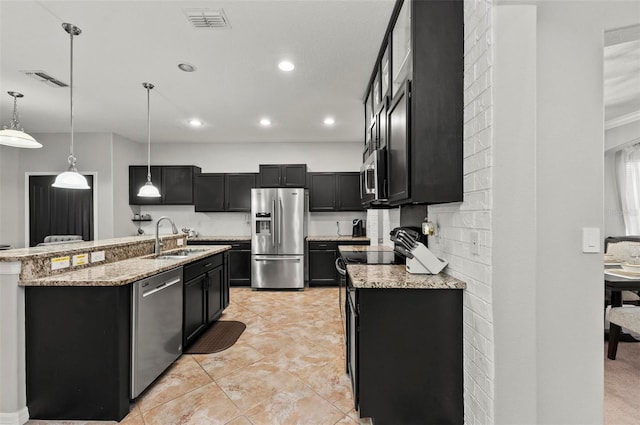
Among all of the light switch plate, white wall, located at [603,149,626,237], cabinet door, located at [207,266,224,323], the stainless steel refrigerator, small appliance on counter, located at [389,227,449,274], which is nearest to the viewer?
the light switch plate

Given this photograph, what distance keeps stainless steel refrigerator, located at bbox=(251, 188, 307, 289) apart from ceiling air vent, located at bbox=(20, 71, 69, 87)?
2.73m

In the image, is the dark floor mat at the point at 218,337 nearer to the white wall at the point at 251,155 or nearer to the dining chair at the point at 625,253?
the white wall at the point at 251,155

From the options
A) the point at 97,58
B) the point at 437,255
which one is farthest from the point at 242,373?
the point at 97,58

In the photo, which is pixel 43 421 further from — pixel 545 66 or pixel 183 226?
pixel 183 226

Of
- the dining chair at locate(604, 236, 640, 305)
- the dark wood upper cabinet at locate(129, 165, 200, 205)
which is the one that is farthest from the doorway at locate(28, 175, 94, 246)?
the dining chair at locate(604, 236, 640, 305)

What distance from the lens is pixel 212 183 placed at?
571cm

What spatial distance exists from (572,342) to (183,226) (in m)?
6.05

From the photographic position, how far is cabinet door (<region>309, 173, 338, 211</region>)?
5.70 metres

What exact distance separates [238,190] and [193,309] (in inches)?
121

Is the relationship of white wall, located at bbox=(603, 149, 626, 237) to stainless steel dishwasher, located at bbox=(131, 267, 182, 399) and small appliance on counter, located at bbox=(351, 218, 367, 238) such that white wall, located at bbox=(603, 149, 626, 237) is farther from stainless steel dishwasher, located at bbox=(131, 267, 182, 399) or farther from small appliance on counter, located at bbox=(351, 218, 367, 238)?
stainless steel dishwasher, located at bbox=(131, 267, 182, 399)

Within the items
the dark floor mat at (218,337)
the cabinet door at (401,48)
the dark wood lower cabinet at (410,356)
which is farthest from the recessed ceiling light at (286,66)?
the dark floor mat at (218,337)

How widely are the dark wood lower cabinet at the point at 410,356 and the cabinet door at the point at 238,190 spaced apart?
169 inches

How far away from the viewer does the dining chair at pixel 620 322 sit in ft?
8.00

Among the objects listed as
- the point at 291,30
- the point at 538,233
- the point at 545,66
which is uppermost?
the point at 291,30
